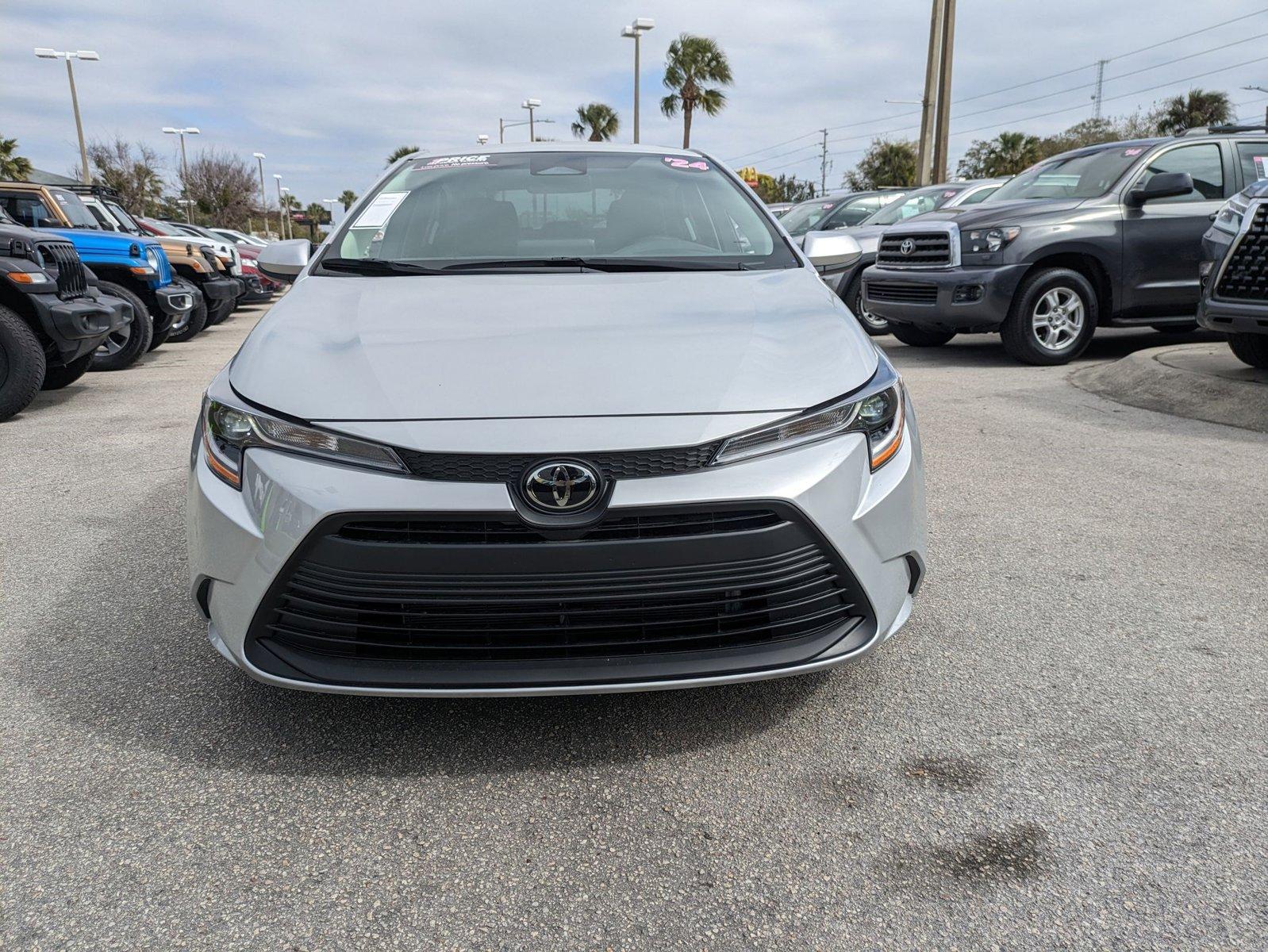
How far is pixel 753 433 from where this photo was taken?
2.13 metres

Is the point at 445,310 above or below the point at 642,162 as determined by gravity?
below

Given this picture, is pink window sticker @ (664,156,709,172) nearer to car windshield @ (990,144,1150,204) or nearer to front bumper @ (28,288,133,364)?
front bumper @ (28,288,133,364)

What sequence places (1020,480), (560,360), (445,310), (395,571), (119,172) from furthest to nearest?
(119,172)
(1020,480)
(445,310)
(560,360)
(395,571)

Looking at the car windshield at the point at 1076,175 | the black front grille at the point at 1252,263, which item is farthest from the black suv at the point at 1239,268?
the car windshield at the point at 1076,175

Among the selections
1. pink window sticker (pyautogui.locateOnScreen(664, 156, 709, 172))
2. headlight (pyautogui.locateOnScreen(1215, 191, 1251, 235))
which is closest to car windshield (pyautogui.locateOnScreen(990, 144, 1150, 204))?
headlight (pyautogui.locateOnScreen(1215, 191, 1251, 235))

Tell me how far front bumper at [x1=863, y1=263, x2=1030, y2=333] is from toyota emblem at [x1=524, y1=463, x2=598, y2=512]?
23.1ft

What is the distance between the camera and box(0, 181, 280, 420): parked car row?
6676 mm

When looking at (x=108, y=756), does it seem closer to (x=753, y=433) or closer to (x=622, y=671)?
(x=622, y=671)

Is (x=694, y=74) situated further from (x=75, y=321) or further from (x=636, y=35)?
(x=75, y=321)

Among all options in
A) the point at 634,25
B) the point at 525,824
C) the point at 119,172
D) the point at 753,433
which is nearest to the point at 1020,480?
the point at 753,433

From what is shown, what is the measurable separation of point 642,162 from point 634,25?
2780cm

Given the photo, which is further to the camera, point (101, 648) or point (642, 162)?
point (642, 162)

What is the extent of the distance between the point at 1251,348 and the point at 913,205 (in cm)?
546

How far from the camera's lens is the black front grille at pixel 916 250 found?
8.55 meters
